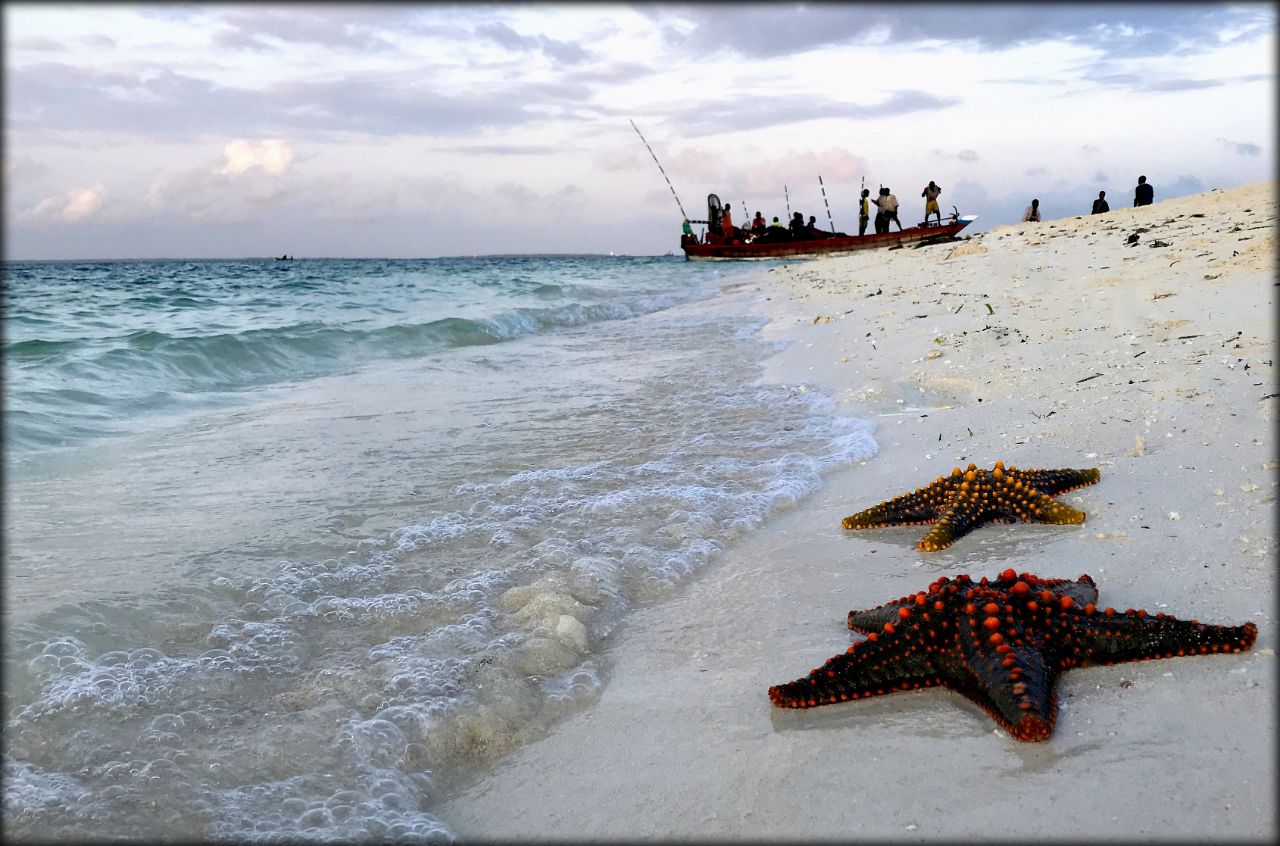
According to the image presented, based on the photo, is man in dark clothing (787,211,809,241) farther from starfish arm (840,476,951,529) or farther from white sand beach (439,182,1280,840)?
starfish arm (840,476,951,529)

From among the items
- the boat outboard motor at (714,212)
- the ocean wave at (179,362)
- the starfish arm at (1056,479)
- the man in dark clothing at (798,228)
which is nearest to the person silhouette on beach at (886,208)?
the man in dark clothing at (798,228)

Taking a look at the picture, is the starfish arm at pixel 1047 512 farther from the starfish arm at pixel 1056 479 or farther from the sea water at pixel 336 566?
the sea water at pixel 336 566

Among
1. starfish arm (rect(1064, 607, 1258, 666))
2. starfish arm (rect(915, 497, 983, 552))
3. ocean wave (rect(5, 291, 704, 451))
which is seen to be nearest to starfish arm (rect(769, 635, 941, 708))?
starfish arm (rect(1064, 607, 1258, 666))

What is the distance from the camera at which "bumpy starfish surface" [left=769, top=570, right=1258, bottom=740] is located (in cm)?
306

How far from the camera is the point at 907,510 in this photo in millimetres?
4977

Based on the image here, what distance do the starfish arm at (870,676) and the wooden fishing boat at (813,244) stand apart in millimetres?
33690

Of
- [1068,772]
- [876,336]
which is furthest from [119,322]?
[1068,772]

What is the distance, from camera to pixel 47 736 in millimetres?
3453

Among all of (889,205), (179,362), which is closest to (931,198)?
(889,205)

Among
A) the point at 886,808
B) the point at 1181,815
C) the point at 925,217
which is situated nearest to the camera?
the point at 1181,815

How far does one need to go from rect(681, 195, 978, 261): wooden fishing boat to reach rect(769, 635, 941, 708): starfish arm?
33.7 metres

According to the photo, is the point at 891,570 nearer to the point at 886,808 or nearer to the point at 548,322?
the point at 886,808

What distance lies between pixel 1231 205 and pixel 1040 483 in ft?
54.9

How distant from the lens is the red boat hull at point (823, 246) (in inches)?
1594
